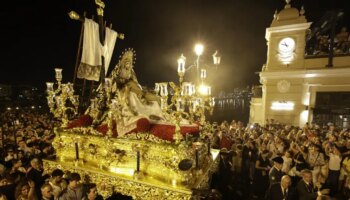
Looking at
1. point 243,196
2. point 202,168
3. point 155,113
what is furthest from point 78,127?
point 243,196

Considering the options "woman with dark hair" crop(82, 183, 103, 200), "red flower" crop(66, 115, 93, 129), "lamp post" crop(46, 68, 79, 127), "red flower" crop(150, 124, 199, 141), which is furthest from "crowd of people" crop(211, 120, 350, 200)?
A: "lamp post" crop(46, 68, 79, 127)

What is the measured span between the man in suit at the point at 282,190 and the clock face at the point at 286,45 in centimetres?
1237

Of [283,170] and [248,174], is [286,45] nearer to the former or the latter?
[248,174]

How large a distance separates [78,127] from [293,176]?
6.55 meters

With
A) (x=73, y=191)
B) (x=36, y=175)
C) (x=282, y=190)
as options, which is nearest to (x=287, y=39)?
(x=282, y=190)

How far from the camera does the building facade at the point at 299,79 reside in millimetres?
13312

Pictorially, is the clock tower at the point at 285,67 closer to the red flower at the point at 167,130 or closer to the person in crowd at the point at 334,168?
the person in crowd at the point at 334,168

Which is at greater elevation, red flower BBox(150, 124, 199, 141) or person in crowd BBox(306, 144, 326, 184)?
red flower BBox(150, 124, 199, 141)

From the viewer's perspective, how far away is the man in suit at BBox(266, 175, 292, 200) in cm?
436

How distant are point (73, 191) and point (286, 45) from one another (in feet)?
49.9

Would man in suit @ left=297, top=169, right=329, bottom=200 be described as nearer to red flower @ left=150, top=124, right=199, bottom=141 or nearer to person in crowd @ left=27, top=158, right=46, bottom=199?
red flower @ left=150, top=124, right=199, bottom=141

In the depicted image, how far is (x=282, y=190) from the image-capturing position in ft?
14.5

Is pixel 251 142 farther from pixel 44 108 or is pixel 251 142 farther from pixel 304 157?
pixel 44 108

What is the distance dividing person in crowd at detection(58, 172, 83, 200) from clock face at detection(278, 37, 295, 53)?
584 inches
